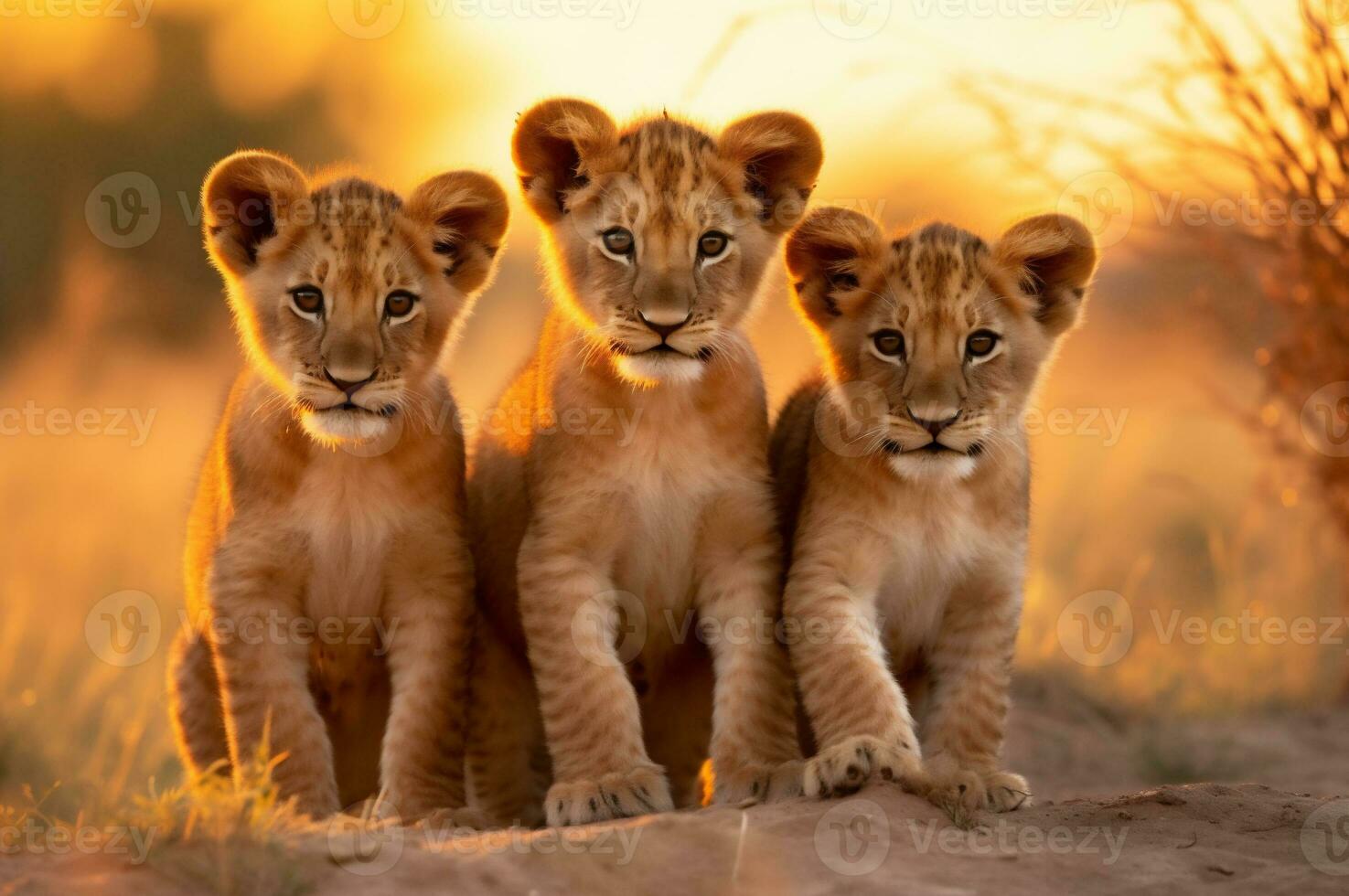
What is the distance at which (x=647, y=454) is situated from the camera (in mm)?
5074

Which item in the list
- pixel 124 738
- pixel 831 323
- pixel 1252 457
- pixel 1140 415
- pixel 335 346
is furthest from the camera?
pixel 1140 415

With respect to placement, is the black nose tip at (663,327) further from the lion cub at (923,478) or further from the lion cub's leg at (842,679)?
the lion cub's leg at (842,679)

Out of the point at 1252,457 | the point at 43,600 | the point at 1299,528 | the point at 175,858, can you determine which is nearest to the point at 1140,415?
the point at 1252,457

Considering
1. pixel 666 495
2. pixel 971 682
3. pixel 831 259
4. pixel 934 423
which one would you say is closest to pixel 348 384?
pixel 666 495

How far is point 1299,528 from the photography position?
30.4ft

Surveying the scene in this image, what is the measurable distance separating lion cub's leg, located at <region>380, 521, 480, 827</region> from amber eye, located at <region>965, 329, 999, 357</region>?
164cm

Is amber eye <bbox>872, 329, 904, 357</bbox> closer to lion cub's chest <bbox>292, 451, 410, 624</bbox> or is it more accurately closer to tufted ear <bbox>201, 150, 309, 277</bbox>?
lion cub's chest <bbox>292, 451, 410, 624</bbox>

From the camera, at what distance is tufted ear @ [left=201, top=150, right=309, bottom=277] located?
514 cm

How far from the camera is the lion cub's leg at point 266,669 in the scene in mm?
4992

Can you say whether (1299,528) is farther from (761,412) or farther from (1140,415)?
(1140,415)

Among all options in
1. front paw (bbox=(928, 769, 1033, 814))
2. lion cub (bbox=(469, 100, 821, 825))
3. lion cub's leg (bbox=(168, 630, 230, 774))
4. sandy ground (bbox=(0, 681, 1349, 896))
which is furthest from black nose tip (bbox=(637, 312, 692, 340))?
lion cub's leg (bbox=(168, 630, 230, 774))

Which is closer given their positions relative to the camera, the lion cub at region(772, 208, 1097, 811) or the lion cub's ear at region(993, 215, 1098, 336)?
the lion cub at region(772, 208, 1097, 811)

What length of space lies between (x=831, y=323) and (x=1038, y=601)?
4.05 m

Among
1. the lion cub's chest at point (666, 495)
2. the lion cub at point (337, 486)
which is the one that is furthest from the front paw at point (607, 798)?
the lion cub's chest at point (666, 495)
